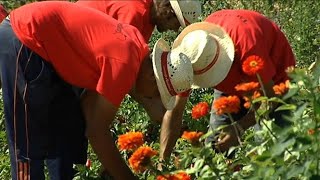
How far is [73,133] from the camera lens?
346 cm

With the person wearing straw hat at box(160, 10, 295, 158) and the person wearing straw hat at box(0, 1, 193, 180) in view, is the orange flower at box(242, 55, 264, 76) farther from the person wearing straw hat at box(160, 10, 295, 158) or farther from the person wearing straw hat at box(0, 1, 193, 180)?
the person wearing straw hat at box(160, 10, 295, 158)

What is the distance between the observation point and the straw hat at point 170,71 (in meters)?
3.05

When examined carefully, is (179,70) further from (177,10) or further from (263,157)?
(177,10)

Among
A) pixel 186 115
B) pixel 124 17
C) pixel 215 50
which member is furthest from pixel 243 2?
pixel 215 50

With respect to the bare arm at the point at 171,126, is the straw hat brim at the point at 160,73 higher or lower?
higher

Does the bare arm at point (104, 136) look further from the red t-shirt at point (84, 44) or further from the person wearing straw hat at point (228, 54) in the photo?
the person wearing straw hat at point (228, 54)

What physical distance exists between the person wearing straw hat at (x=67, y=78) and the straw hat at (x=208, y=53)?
0.18 metres

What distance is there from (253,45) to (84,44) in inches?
31.8

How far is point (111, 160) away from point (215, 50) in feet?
2.29

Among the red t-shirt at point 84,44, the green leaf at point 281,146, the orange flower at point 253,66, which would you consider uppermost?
the orange flower at point 253,66

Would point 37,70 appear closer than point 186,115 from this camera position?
Yes

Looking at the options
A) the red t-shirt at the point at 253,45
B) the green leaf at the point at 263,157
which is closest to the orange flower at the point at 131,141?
the green leaf at the point at 263,157

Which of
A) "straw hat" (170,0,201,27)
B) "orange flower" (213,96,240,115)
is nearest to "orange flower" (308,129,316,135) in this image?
"orange flower" (213,96,240,115)

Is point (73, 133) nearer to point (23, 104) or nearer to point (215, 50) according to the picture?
point (23, 104)
